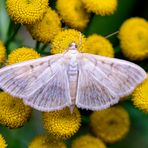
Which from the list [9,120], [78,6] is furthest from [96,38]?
[9,120]

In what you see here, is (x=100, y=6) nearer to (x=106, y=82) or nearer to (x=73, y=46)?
(x=73, y=46)

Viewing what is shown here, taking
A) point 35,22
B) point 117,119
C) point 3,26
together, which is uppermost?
point 35,22

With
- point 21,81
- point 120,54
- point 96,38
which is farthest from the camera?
point 120,54

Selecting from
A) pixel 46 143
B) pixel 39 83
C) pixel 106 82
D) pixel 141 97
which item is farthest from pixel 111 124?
pixel 39 83

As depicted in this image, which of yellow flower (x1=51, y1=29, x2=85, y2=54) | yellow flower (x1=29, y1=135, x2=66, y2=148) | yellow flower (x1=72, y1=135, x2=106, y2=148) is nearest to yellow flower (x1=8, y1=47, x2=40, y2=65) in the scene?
yellow flower (x1=51, y1=29, x2=85, y2=54)

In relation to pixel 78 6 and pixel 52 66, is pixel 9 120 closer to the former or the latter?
pixel 52 66

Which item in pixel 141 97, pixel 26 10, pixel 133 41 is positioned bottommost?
pixel 141 97

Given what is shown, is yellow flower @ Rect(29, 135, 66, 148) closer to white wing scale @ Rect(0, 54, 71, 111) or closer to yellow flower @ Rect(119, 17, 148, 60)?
white wing scale @ Rect(0, 54, 71, 111)

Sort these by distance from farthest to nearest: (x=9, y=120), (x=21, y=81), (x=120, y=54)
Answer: (x=120, y=54) → (x=9, y=120) → (x=21, y=81)
